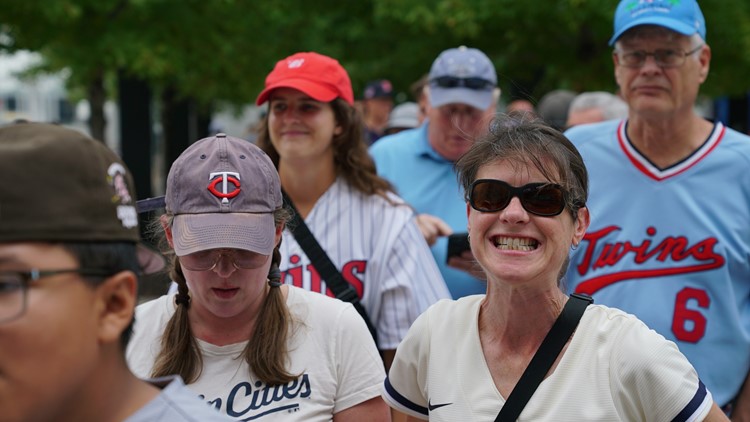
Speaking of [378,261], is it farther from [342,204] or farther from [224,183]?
[224,183]


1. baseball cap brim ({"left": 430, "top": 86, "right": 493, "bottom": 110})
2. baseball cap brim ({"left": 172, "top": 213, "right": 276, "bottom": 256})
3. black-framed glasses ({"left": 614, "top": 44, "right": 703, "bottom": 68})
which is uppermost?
black-framed glasses ({"left": 614, "top": 44, "right": 703, "bottom": 68})

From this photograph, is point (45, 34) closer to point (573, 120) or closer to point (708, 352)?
point (573, 120)

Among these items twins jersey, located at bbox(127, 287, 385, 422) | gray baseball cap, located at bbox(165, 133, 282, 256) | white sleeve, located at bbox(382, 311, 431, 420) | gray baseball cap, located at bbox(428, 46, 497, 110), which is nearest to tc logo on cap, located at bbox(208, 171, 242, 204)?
gray baseball cap, located at bbox(165, 133, 282, 256)

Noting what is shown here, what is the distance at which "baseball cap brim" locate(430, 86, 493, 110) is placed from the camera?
5289 mm

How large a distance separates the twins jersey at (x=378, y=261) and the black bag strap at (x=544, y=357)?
131 cm

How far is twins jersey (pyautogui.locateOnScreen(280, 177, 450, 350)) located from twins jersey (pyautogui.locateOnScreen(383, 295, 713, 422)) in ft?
3.71

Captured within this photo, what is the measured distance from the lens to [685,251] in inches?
153

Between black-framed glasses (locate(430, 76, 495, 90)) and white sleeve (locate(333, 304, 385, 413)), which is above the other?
black-framed glasses (locate(430, 76, 495, 90))

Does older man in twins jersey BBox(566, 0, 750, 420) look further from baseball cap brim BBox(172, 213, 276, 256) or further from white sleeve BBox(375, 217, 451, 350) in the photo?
baseball cap brim BBox(172, 213, 276, 256)

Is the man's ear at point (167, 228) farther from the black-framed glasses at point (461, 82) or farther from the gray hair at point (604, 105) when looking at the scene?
the gray hair at point (604, 105)

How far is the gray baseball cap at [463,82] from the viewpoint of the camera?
5.30 m

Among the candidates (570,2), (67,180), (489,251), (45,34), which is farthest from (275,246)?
(45,34)

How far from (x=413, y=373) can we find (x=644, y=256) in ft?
4.50

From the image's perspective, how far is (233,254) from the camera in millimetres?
2996
